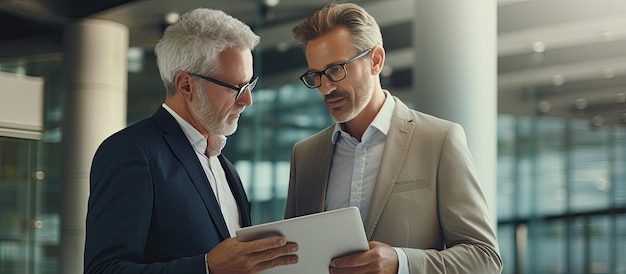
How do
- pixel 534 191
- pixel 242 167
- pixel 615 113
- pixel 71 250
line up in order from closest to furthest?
1. pixel 615 113
2. pixel 534 191
3. pixel 242 167
4. pixel 71 250

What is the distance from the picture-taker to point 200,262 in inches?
95.3

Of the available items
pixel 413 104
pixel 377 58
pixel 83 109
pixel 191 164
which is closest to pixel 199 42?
pixel 191 164

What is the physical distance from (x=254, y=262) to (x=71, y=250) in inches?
319

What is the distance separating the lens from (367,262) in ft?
7.95

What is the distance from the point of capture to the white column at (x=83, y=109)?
32.6ft

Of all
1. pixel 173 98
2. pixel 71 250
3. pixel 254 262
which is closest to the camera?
pixel 254 262

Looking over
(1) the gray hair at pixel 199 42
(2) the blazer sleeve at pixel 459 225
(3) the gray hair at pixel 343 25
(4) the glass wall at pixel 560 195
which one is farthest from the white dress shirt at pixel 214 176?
(4) the glass wall at pixel 560 195

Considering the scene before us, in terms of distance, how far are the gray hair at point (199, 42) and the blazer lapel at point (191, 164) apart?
0.16 metres

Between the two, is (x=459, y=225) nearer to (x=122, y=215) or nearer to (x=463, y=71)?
(x=122, y=215)

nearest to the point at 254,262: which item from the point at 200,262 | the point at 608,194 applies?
the point at 200,262

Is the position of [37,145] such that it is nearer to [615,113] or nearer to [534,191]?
[534,191]

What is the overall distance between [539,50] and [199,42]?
16.5 feet

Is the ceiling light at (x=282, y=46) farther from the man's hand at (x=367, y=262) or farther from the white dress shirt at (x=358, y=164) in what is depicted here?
the man's hand at (x=367, y=262)

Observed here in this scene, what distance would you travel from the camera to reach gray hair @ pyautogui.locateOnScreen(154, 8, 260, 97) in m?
2.75
